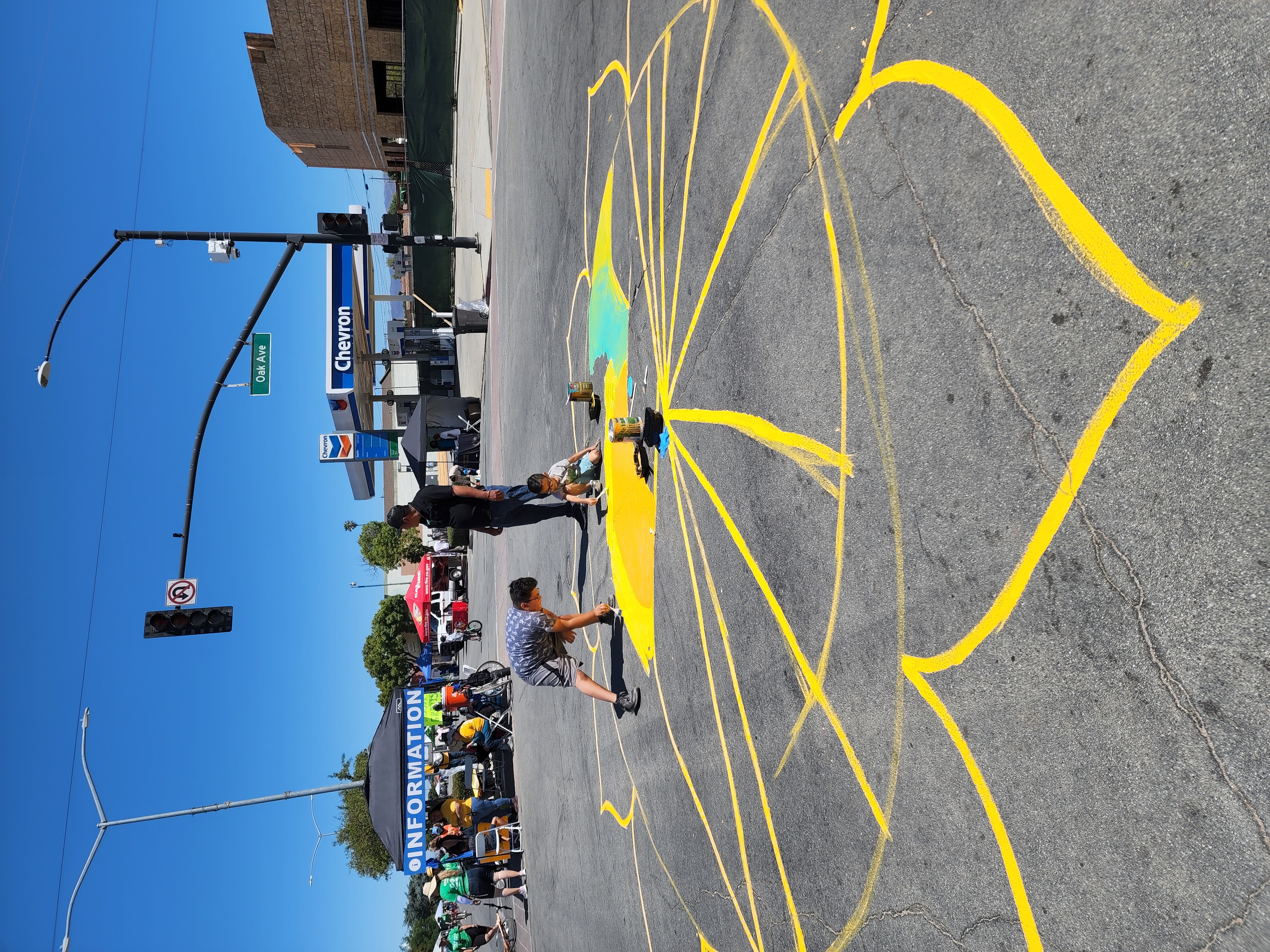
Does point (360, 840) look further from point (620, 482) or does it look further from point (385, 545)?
point (620, 482)

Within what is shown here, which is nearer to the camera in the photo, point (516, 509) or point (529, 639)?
point (529, 639)

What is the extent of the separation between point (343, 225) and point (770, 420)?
430 inches

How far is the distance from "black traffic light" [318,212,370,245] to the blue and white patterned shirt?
8.65 m

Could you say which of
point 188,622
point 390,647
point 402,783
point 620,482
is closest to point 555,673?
point 620,482

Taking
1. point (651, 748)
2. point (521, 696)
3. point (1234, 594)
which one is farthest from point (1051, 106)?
point (521, 696)

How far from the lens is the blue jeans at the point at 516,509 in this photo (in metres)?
7.22

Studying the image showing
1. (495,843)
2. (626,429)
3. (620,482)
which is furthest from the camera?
(495,843)

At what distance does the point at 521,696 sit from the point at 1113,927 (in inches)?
417

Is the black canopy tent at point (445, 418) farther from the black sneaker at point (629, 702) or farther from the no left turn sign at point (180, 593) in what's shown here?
the black sneaker at point (629, 702)

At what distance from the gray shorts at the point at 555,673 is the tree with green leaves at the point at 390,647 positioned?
40540 mm

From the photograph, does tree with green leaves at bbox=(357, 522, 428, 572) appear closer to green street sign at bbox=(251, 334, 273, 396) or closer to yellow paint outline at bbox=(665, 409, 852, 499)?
green street sign at bbox=(251, 334, 273, 396)

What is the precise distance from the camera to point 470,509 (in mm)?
7031

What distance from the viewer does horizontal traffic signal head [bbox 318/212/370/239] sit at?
1231 cm

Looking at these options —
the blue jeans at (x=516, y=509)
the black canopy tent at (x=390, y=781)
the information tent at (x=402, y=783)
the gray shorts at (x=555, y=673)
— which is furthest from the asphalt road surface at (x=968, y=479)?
the black canopy tent at (x=390, y=781)
